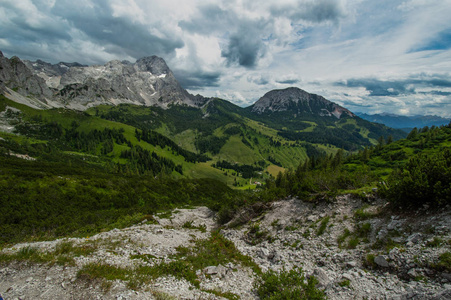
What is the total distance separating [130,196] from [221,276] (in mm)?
77257

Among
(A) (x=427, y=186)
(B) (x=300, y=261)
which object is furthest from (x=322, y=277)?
(A) (x=427, y=186)

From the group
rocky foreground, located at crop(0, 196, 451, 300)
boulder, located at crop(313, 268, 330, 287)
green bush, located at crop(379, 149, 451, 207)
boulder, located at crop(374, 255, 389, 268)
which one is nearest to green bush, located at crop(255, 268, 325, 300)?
boulder, located at crop(313, 268, 330, 287)

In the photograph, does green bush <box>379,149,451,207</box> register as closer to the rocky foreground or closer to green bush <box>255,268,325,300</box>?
the rocky foreground

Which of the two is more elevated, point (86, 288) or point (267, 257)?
point (86, 288)

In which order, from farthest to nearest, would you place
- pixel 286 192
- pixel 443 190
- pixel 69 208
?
pixel 69 208 < pixel 286 192 < pixel 443 190

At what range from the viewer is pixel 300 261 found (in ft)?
66.4

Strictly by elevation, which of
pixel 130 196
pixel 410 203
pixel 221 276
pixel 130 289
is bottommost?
pixel 130 196

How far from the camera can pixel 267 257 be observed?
2300 cm

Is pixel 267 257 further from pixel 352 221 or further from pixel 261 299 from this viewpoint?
pixel 352 221

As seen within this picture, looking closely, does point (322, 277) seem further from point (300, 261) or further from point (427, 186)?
point (427, 186)

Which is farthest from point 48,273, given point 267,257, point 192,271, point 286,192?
point 286,192

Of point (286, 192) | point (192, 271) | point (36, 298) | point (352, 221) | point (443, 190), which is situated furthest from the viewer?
point (286, 192)

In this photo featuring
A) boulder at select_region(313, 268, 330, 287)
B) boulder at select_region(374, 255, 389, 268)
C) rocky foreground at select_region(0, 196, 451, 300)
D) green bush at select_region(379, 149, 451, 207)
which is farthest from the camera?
green bush at select_region(379, 149, 451, 207)

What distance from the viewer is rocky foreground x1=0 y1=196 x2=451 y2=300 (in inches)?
494
